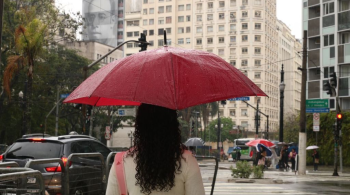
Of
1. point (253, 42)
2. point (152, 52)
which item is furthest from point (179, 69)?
point (253, 42)

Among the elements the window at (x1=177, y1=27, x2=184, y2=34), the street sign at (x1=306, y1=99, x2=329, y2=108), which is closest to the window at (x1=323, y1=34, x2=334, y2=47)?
the street sign at (x1=306, y1=99, x2=329, y2=108)

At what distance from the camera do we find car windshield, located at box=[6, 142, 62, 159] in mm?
11688

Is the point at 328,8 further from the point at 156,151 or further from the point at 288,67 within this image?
the point at 288,67

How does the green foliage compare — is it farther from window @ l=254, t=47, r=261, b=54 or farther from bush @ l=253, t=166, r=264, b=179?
bush @ l=253, t=166, r=264, b=179

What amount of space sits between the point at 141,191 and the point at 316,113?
31849 mm

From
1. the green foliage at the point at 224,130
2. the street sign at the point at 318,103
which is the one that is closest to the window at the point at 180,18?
the green foliage at the point at 224,130

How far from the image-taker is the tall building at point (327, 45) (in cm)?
5019

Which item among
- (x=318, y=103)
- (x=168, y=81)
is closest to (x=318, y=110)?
(x=318, y=103)

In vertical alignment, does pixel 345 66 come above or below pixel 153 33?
below

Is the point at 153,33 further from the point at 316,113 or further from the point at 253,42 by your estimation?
the point at 316,113

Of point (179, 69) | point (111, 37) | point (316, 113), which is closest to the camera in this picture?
point (179, 69)

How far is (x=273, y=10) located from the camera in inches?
5266

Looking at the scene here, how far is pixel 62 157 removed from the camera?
11.7 metres

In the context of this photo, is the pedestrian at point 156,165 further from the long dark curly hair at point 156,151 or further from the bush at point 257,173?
the bush at point 257,173
